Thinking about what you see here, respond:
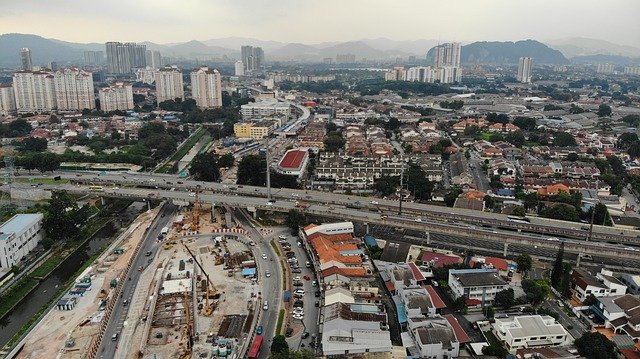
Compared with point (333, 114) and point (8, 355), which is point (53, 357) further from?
point (333, 114)

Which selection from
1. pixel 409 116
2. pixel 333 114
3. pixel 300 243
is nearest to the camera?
pixel 300 243

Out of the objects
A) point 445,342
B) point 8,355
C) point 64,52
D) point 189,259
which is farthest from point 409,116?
point 64,52

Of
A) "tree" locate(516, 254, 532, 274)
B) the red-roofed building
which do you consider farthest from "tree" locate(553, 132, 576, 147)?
"tree" locate(516, 254, 532, 274)

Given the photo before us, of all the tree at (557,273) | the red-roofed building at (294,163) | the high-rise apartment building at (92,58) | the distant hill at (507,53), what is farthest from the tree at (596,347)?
the distant hill at (507,53)

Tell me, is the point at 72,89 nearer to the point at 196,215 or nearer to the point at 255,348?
the point at 196,215

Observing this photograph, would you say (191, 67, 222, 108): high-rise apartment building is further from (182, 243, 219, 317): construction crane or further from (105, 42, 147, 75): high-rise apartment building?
(105, 42, 147, 75): high-rise apartment building
